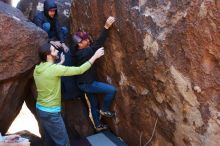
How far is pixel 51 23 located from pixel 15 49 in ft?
2.84

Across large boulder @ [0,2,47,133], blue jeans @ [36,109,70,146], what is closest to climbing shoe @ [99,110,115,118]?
blue jeans @ [36,109,70,146]

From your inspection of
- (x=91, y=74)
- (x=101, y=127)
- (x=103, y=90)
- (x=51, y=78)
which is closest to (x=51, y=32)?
(x=91, y=74)

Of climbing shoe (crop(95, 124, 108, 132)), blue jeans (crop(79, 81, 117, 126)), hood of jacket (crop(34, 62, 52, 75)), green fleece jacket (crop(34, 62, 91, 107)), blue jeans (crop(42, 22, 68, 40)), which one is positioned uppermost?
blue jeans (crop(42, 22, 68, 40))

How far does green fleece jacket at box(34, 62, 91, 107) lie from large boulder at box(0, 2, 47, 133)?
766 mm

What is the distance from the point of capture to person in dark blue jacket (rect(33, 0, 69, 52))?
A: 5.62 meters

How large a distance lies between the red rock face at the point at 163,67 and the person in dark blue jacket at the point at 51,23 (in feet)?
1.68

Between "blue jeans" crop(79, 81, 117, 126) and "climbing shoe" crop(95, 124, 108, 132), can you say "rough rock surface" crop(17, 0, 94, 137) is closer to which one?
"climbing shoe" crop(95, 124, 108, 132)

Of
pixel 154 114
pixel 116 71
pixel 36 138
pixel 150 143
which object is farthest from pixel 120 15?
pixel 36 138

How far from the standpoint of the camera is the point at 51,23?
585cm

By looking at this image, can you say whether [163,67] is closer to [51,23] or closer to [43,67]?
[43,67]

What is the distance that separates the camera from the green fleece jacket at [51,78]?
14.8ft

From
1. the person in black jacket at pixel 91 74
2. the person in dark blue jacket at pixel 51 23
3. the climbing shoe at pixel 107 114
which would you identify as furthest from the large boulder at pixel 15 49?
the climbing shoe at pixel 107 114

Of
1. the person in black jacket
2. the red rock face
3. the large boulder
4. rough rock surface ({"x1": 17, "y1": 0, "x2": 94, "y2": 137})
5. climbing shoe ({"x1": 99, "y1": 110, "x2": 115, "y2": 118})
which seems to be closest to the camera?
the red rock face

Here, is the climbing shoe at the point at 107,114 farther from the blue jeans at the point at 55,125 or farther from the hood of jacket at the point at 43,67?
the hood of jacket at the point at 43,67
